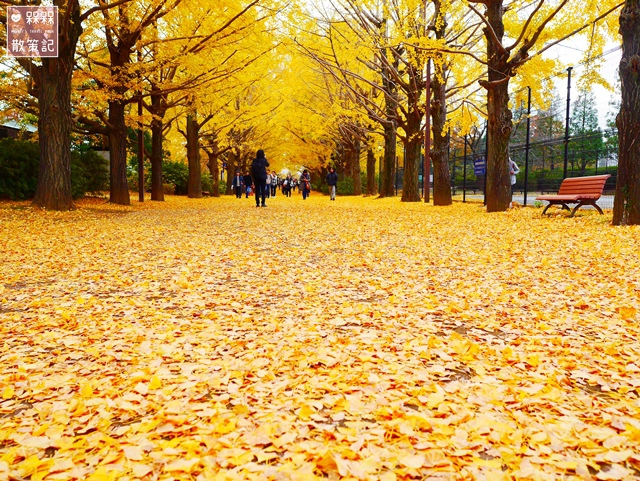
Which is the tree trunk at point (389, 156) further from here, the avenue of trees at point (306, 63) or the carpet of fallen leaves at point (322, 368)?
the carpet of fallen leaves at point (322, 368)

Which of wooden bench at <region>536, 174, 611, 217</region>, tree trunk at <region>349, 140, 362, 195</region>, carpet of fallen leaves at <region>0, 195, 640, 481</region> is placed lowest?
carpet of fallen leaves at <region>0, 195, 640, 481</region>

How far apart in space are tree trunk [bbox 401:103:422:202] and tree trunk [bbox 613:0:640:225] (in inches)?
344

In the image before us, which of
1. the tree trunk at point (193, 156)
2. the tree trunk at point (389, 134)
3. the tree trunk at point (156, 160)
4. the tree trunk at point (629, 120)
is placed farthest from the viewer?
Result: the tree trunk at point (193, 156)

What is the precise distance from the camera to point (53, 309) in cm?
401

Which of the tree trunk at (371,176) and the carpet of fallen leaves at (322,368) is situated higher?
the tree trunk at (371,176)

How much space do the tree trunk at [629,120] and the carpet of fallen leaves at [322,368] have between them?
2.83 metres

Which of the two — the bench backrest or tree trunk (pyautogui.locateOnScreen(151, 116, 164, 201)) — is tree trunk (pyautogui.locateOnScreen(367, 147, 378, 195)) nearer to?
tree trunk (pyautogui.locateOnScreen(151, 116, 164, 201))

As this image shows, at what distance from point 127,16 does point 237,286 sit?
36.7ft

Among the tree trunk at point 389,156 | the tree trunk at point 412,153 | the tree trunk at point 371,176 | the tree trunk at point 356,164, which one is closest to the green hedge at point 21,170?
the tree trunk at point 412,153

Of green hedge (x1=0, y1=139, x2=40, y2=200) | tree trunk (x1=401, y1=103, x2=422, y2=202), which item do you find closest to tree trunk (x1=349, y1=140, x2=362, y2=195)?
tree trunk (x1=401, y1=103, x2=422, y2=202)

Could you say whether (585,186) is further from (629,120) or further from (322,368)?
(322,368)

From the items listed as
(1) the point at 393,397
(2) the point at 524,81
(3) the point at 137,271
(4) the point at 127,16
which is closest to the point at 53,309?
(3) the point at 137,271

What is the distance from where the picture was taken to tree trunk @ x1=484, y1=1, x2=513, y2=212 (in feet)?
39.2

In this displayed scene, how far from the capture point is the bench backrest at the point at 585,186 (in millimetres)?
9617
